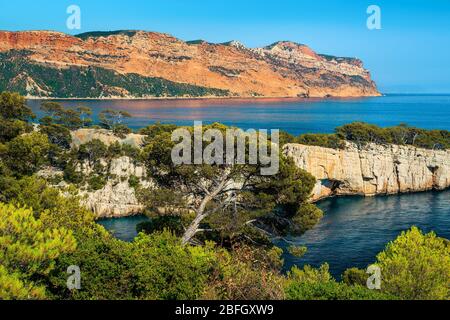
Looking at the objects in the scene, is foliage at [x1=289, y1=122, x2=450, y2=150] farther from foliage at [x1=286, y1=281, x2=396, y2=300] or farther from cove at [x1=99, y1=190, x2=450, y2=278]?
foliage at [x1=286, y1=281, x2=396, y2=300]

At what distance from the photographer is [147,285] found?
10953 mm

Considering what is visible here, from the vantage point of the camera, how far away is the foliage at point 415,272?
1434cm

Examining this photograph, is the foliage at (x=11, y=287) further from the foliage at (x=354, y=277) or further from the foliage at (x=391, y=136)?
the foliage at (x=391, y=136)

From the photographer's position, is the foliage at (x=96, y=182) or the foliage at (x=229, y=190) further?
the foliage at (x=96, y=182)

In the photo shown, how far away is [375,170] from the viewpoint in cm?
5259

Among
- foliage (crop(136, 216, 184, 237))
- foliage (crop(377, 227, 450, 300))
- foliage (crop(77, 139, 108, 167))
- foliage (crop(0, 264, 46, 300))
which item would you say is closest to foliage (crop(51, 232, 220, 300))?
foliage (crop(0, 264, 46, 300))

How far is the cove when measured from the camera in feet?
101

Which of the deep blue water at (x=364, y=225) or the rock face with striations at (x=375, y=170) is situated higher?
the rock face with striations at (x=375, y=170)

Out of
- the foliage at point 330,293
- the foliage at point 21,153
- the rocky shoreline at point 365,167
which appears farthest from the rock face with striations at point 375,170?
the foliage at point 330,293

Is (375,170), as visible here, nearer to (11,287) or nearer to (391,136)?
(391,136)

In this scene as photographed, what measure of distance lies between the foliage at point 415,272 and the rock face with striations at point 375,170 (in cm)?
3259

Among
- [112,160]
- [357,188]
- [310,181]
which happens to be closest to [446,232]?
[357,188]

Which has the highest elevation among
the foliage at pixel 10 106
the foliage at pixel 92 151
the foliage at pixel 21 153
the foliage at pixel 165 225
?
the foliage at pixel 10 106

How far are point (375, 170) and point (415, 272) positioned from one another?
128 feet
